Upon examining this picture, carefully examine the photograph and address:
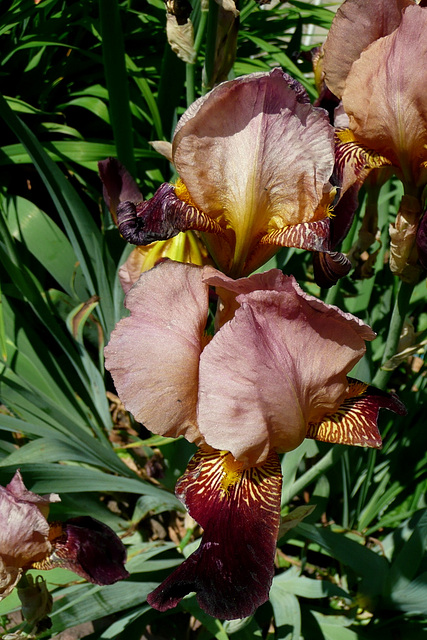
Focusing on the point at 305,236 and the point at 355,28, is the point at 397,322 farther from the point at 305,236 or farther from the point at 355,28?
the point at 355,28

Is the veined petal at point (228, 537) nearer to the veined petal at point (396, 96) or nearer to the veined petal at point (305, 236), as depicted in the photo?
the veined petal at point (305, 236)

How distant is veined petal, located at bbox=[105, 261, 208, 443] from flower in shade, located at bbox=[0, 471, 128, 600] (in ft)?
1.11

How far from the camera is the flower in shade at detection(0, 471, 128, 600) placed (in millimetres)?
993

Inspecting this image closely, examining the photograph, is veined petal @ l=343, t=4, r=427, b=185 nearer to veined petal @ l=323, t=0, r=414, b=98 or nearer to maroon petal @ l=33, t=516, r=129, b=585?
veined petal @ l=323, t=0, r=414, b=98

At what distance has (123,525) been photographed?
164 cm

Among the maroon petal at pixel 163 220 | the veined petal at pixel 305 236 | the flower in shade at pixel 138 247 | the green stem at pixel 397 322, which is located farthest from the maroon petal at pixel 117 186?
the green stem at pixel 397 322

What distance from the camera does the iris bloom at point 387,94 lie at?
0.88 metres

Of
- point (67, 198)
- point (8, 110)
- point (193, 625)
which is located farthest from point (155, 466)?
point (8, 110)

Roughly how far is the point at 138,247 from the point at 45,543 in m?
0.66

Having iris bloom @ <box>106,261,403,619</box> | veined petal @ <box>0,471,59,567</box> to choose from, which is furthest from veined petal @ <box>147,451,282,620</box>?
veined petal @ <box>0,471,59,567</box>

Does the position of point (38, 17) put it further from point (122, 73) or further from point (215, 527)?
point (215, 527)

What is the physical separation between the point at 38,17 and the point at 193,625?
8.50ft

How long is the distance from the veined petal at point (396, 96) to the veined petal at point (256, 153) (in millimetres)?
136

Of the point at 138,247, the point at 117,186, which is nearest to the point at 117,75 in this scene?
the point at 117,186
